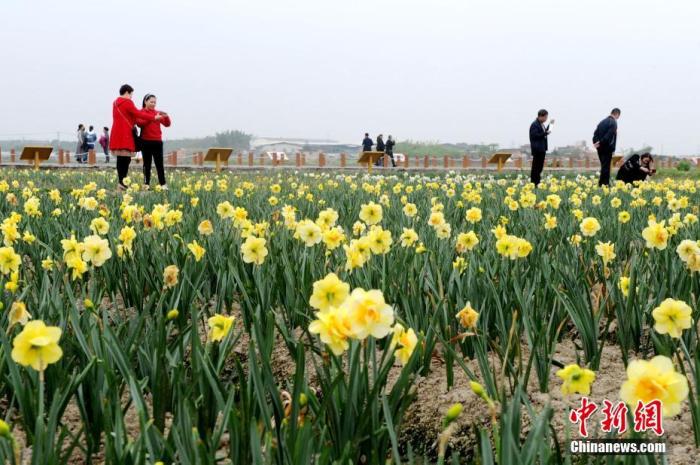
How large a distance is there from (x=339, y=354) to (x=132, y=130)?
28.3ft

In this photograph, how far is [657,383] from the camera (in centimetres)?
111

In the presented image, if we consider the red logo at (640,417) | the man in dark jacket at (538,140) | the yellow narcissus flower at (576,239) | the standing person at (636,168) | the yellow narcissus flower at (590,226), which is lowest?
the red logo at (640,417)

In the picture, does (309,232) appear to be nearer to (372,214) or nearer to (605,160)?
(372,214)

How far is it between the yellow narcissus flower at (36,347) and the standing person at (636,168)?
476 inches

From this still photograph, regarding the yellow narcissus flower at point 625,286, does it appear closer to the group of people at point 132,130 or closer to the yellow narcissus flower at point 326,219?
the yellow narcissus flower at point 326,219

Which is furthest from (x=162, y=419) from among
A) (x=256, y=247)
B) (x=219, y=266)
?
(x=219, y=266)

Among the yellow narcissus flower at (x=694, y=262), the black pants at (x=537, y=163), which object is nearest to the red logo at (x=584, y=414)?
the yellow narcissus flower at (x=694, y=262)

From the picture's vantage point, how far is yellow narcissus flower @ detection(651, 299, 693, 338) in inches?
63.2

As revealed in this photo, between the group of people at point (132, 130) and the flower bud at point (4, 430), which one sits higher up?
the group of people at point (132, 130)

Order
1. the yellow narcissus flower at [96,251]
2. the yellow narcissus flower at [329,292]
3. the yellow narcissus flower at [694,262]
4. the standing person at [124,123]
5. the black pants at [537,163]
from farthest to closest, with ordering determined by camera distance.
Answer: the black pants at [537,163] → the standing person at [124,123] → the yellow narcissus flower at [96,251] → the yellow narcissus flower at [694,262] → the yellow narcissus flower at [329,292]

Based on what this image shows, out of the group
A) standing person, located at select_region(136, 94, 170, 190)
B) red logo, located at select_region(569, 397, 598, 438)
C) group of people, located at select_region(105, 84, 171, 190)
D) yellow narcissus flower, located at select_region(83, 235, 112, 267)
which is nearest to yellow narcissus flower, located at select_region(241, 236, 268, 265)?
yellow narcissus flower, located at select_region(83, 235, 112, 267)

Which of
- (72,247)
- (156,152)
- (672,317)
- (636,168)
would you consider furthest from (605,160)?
(672,317)

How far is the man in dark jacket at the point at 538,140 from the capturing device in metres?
11.6

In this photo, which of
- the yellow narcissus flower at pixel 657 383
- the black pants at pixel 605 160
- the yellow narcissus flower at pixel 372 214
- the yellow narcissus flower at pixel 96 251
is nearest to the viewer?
the yellow narcissus flower at pixel 657 383
